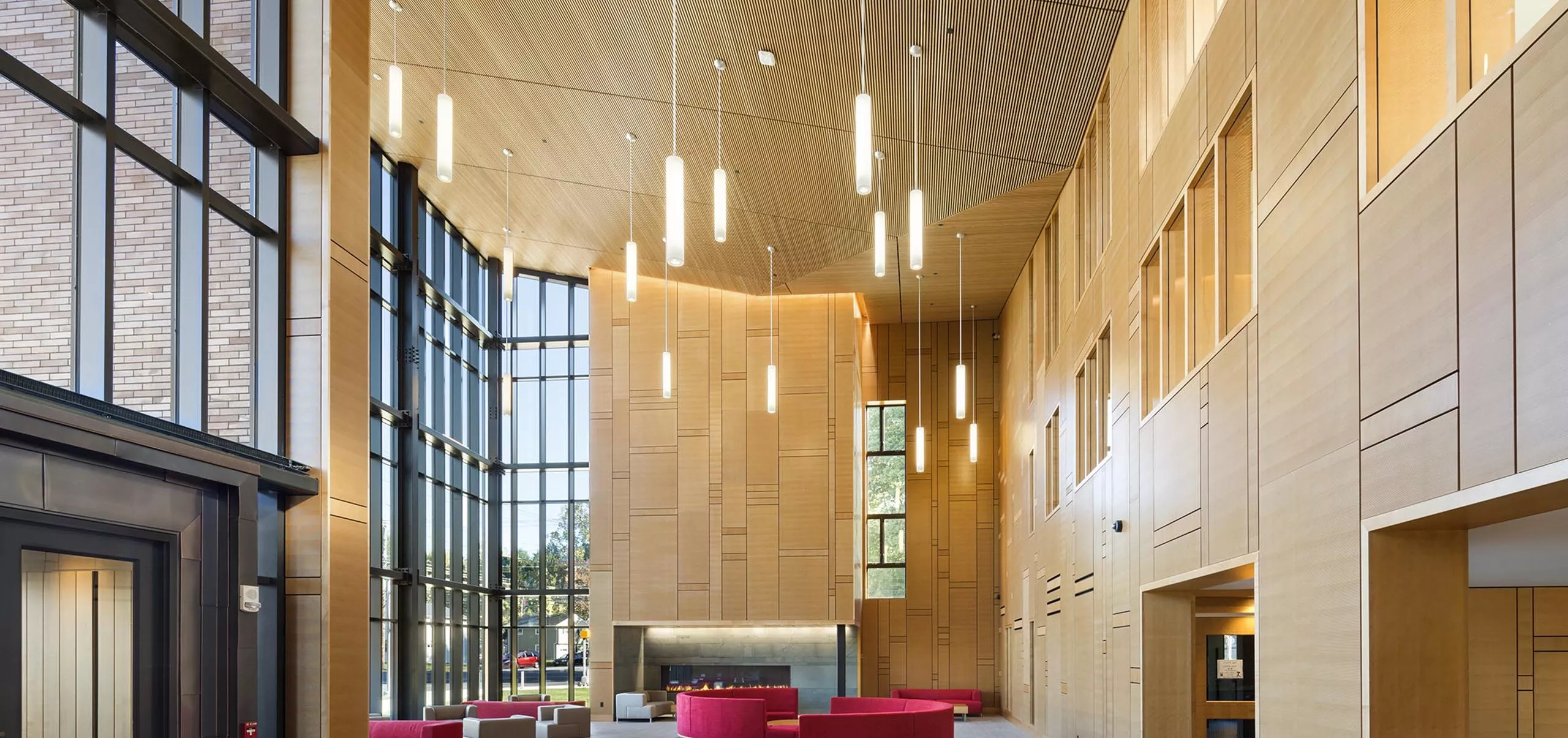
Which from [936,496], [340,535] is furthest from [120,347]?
[936,496]

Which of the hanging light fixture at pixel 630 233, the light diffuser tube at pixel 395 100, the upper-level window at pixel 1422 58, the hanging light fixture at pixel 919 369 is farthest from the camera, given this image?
the hanging light fixture at pixel 919 369

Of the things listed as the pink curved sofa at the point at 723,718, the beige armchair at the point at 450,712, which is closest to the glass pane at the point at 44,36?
the pink curved sofa at the point at 723,718

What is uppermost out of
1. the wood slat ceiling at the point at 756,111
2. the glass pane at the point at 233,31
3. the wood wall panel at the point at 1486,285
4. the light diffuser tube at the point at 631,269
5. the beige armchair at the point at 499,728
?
the wood slat ceiling at the point at 756,111

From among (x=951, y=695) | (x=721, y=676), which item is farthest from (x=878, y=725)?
(x=951, y=695)

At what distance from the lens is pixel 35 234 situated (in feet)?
26.0

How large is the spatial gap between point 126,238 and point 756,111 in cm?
702

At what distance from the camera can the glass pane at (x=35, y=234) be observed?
7.77 meters

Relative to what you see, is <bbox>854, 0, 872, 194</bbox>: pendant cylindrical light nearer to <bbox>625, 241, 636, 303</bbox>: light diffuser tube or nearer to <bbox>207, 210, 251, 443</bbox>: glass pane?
<bbox>207, 210, 251, 443</bbox>: glass pane

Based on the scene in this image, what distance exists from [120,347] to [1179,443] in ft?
24.3

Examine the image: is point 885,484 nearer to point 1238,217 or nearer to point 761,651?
point 761,651

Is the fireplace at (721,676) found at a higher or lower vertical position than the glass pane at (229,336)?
lower

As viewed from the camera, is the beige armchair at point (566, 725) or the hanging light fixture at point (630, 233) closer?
the hanging light fixture at point (630, 233)

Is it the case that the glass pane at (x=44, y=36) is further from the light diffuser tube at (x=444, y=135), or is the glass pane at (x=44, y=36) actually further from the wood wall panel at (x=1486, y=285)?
the wood wall panel at (x=1486, y=285)

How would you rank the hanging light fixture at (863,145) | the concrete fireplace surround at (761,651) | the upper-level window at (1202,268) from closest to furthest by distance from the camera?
the hanging light fixture at (863,145), the upper-level window at (1202,268), the concrete fireplace surround at (761,651)
